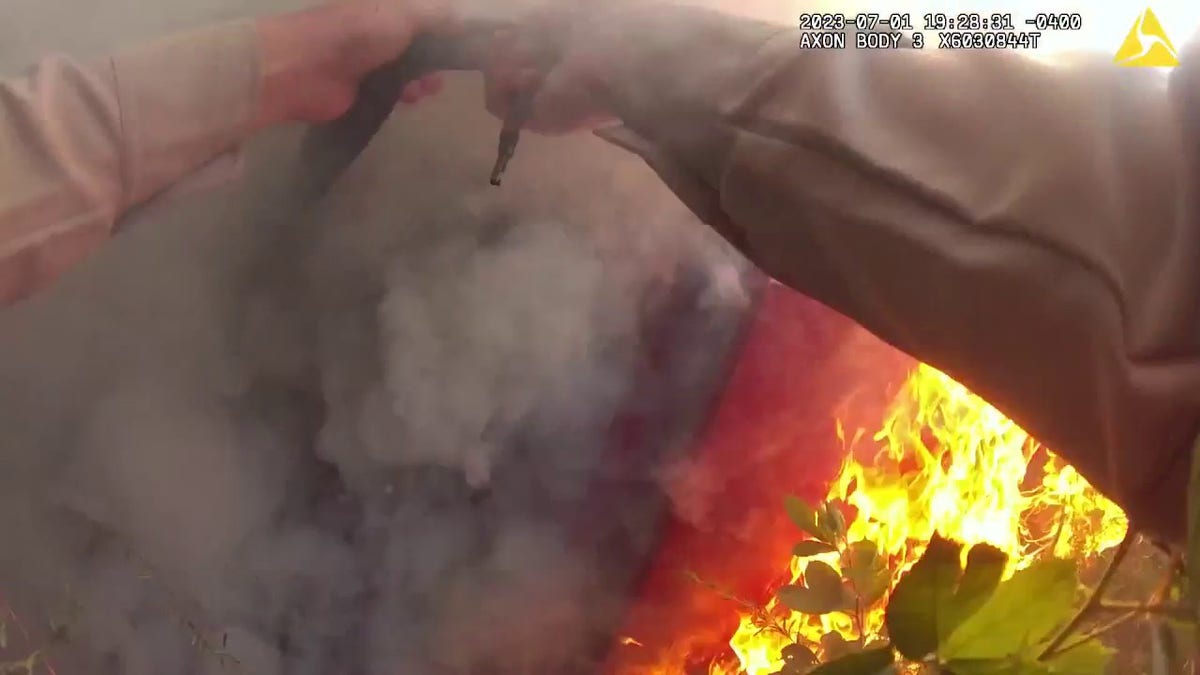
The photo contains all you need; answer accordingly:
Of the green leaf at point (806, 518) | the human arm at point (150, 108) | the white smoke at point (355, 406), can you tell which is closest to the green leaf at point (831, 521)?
the green leaf at point (806, 518)

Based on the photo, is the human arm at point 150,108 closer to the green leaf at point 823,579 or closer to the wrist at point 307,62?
the wrist at point 307,62

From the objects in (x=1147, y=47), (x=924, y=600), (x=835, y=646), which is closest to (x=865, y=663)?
(x=924, y=600)

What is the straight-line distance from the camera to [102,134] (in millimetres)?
549

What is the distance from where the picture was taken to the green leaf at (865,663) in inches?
21.3

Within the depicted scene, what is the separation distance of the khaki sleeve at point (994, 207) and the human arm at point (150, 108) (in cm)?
20

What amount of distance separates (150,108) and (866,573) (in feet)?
1.80

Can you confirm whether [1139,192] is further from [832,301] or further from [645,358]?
[645,358]

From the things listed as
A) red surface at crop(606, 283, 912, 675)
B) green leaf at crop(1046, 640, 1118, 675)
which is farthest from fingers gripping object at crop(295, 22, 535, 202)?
green leaf at crop(1046, 640, 1118, 675)

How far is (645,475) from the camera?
0.70 m

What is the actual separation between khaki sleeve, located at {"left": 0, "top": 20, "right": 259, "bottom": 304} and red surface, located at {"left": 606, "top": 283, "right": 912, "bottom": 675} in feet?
1.30

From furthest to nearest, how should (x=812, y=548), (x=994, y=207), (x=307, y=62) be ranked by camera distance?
(x=812, y=548) < (x=307, y=62) < (x=994, y=207)

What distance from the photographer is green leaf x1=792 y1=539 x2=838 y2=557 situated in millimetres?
689

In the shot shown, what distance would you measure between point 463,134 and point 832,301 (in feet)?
0.88

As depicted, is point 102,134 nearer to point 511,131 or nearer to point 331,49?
point 331,49
